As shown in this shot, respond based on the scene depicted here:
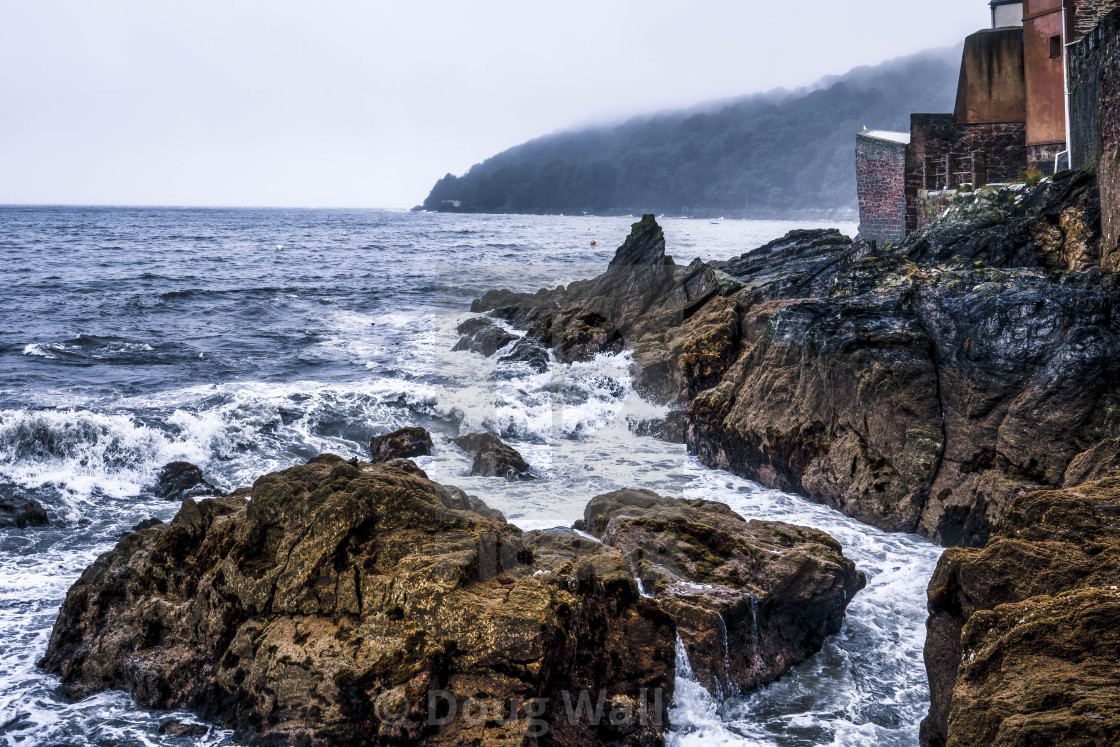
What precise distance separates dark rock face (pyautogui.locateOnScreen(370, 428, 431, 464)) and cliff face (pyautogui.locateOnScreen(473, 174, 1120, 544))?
13.5ft

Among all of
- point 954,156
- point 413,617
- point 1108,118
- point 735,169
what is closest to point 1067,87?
point 954,156

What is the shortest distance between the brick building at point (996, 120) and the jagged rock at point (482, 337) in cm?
1130

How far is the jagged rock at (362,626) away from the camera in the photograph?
443cm

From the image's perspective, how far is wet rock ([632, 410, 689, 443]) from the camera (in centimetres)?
1192

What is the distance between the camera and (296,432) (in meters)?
13.1

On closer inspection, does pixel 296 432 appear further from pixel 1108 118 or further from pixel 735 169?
pixel 735 169

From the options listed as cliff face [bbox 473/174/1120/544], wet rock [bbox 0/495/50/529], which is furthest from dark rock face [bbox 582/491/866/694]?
wet rock [bbox 0/495/50/529]

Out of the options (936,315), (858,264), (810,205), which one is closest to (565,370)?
(858,264)

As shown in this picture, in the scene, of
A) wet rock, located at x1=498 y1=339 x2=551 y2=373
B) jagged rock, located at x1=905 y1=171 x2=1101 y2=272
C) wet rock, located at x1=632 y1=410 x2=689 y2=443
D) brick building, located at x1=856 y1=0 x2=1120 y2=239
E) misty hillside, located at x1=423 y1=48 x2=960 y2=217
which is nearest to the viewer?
jagged rock, located at x1=905 y1=171 x2=1101 y2=272

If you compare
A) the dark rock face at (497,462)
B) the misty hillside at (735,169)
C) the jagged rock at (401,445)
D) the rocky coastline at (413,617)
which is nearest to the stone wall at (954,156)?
the dark rock face at (497,462)

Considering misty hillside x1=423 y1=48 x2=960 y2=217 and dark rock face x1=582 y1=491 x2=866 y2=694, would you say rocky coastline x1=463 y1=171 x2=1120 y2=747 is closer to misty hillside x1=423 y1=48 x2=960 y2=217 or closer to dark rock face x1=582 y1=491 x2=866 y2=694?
dark rock face x1=582 y1=491 x2=866 y2=694

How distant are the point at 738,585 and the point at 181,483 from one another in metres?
8.02

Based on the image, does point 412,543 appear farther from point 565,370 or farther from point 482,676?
point 565,370

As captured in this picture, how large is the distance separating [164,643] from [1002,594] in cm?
551
